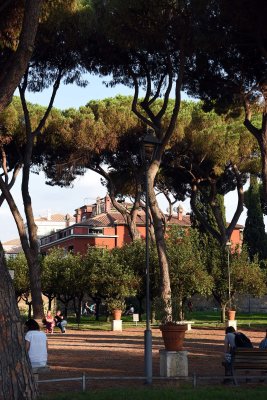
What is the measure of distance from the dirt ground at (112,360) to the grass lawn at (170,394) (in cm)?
84

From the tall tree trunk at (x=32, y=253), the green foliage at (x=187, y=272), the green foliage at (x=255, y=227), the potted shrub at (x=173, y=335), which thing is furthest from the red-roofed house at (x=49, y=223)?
the potted shrub at (x=173, y=335)

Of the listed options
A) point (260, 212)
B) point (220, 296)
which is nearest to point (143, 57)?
point (220, 296)

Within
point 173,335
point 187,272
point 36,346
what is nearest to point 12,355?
point 36,346

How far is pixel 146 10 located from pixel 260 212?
126 feet

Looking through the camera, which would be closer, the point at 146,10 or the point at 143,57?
the point at 146,10

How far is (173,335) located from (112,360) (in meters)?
3.13

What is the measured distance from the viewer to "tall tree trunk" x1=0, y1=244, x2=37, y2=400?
6457 mm

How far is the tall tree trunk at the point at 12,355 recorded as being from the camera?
6.46m

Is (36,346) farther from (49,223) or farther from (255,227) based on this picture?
(49,223)

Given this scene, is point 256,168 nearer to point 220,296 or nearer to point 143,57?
point 220,296

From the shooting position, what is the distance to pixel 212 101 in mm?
21078

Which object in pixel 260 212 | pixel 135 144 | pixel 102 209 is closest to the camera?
pixel 135 144

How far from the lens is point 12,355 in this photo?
21.5ft

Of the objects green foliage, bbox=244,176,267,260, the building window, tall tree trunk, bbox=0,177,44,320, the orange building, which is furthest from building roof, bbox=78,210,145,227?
tall tree trunk, bbox=0,177,44,320
